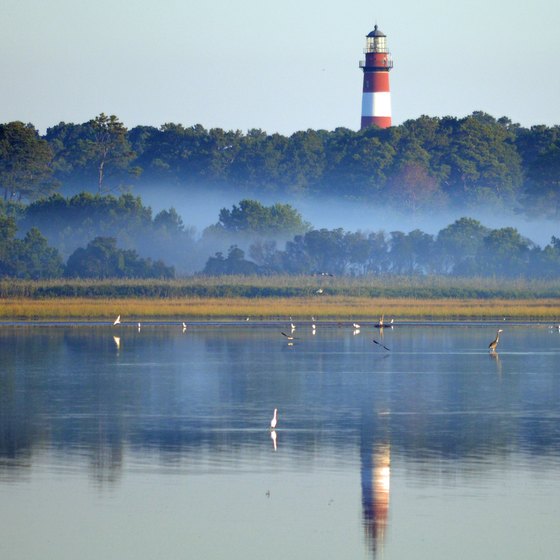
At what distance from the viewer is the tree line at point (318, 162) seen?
117 metres

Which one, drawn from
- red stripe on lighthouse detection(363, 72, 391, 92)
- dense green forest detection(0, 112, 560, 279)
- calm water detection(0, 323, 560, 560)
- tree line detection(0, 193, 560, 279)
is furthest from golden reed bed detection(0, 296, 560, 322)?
red stripe on lighthouse detection(363, 72, 391, 92)

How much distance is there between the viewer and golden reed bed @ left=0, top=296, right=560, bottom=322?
6781 cm

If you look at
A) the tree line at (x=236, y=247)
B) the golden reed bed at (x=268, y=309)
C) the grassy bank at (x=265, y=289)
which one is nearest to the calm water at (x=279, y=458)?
the golden reed bed at (x=268, y=309)

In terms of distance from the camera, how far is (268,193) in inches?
5231

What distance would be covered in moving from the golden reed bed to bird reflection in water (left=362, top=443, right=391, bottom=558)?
43038 millimetres

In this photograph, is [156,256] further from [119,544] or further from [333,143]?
[119,544]

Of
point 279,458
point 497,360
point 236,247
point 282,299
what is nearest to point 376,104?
point 236,247

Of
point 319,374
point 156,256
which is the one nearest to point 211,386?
point 319,374

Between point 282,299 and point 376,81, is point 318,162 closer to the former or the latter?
point 376,81

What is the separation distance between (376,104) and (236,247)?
31998 mm

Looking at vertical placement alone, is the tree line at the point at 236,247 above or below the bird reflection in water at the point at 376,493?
above

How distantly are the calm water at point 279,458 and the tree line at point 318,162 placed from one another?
7396cm

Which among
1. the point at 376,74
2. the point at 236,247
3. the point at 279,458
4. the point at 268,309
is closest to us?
the point at 279,458

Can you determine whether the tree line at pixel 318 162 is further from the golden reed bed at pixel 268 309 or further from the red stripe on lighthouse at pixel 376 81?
the golden reed bed at pixel 268 309
